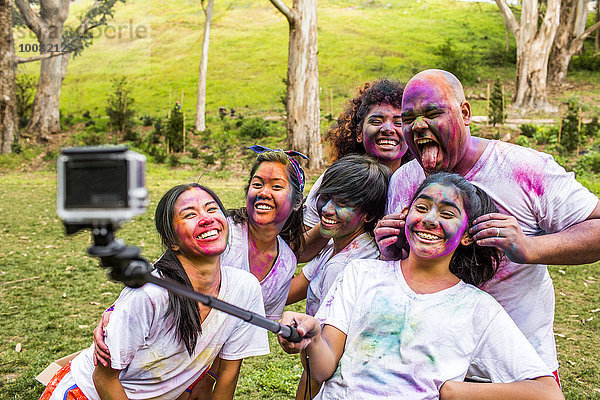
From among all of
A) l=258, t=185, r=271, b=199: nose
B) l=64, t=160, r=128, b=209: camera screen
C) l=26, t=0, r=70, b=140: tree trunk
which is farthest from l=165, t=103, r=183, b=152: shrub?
l=64, t=160, r=128, b=209: camera screen

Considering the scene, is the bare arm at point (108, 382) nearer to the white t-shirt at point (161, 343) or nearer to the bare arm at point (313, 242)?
the white t-shirt at point (161, 343)

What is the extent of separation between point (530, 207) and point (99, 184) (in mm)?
1978

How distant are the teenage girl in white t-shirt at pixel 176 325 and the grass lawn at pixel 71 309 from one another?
1.30 meters

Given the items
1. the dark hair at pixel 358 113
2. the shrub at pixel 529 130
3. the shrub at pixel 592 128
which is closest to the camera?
the dark hair at pixel 358 113

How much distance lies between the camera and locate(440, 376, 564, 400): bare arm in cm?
238

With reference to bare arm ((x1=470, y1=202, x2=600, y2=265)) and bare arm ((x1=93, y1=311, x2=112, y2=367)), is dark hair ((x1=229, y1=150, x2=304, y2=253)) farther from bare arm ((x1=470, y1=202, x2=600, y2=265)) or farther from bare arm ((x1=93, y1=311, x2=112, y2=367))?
bare arm ((x1=470, y1=202, x2=600, y2=265))

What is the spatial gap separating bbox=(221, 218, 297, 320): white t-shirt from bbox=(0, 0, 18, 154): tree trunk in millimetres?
15736

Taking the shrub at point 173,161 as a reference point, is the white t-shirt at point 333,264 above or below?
above

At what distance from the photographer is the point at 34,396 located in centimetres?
Result: 418

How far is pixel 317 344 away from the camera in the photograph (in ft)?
7.89

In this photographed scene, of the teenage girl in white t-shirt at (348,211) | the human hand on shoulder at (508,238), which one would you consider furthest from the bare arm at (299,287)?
the human hand on shoulder at (508,238)

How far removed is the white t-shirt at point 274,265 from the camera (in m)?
3.49

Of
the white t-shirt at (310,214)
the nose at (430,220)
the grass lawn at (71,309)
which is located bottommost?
the grass lawn at (71,309)

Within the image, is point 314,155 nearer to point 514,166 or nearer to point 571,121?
point 571,121
